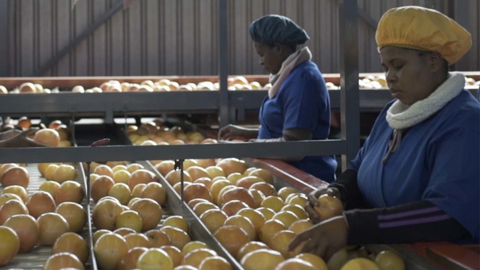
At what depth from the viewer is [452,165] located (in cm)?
174

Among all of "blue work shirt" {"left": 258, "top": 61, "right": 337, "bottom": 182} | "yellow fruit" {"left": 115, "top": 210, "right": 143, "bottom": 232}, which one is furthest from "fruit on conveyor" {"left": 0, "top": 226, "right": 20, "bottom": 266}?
"blue work shirt" {"left": 258, "top": 61, "right": 337, "bottom": 182}

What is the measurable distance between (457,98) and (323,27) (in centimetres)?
894

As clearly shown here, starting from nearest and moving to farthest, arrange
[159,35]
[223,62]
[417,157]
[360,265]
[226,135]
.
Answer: [360,265], [417,157], [226,135], [223,62], [159,35]

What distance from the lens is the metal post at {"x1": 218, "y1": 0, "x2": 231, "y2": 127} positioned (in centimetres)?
441

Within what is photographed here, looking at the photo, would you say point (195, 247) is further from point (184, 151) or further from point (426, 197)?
point (426, 197)

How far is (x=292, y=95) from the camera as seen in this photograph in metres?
3.46

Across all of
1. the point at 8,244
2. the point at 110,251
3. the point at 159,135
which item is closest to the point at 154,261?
the point at 110,251

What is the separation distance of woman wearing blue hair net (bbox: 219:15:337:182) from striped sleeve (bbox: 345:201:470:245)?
5.10 feet

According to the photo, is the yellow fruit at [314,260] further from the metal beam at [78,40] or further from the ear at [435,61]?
the metal beam at [78,40]

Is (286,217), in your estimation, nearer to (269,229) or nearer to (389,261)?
(269,229)

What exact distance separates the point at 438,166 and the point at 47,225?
115 cm

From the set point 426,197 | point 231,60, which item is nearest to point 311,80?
point 426,197

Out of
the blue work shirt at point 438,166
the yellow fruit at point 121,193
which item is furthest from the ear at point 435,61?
the yellow fruit at point 121,193

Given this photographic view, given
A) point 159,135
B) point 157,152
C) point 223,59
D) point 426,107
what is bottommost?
point 159,135
